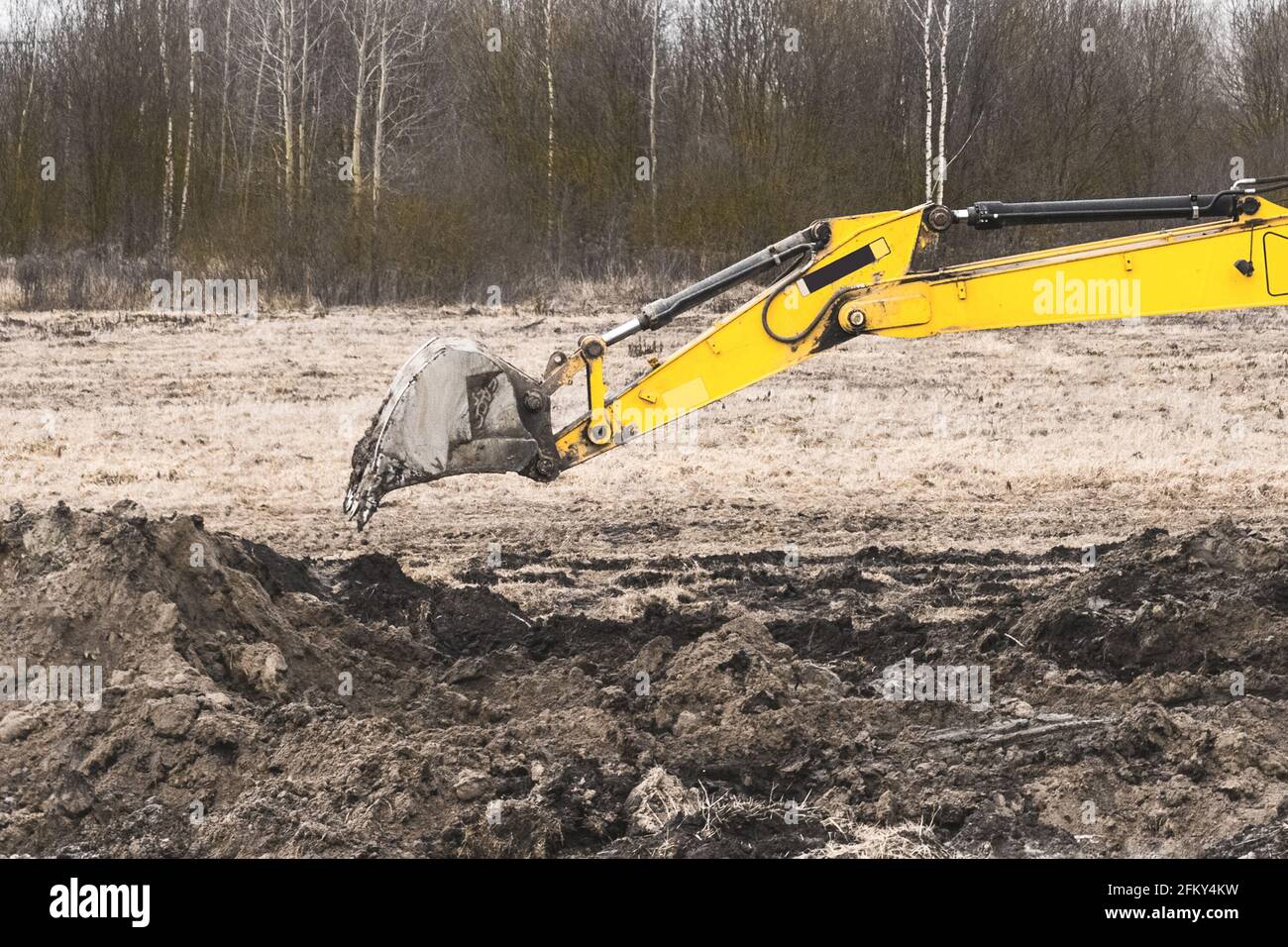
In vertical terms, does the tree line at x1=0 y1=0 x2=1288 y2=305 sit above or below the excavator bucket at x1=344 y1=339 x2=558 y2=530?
above

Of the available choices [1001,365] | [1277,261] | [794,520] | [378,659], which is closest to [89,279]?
[1001,365]

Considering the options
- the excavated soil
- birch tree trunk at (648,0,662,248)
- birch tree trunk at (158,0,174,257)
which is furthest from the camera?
birch tree trunk at (158,0,174,257)

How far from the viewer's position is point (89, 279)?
2269cm

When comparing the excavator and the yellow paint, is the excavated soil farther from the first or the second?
the yellow paint

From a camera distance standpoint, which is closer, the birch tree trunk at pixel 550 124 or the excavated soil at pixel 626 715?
the excavated soil at pixel 626 715

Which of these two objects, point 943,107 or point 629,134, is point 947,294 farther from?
point 629,134

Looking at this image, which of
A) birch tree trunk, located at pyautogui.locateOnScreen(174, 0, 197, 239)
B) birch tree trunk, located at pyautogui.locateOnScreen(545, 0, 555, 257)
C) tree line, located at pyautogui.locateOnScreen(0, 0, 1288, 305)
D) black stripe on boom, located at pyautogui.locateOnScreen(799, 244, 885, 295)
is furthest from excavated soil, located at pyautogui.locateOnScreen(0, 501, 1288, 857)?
birch tree trunk, located at pyautogui.locateOnScreen(174, 0, 197, 239)

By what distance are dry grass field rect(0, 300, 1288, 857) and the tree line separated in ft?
36.3

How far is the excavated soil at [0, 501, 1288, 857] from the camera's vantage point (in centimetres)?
571

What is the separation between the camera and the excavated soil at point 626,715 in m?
5.71

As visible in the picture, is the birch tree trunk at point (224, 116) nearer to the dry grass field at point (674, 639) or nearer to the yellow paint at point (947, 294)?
the dry grass field at point (674, 639)

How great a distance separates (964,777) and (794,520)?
193 inches

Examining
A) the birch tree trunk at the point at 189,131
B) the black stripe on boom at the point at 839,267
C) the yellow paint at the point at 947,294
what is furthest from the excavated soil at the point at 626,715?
the birch tree trunk at the point at 189,131

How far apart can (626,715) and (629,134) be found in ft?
76.1
